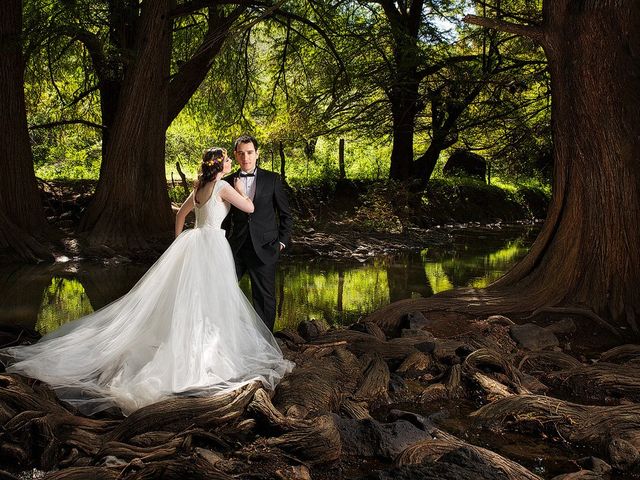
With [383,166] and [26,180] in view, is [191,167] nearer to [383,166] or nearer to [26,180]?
[383,166]

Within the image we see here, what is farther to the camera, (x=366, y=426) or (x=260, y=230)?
(x=260, y=230)

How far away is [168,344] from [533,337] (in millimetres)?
3642

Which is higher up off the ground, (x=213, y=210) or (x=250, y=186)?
(x=250, y=186)

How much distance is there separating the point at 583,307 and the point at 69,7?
386 inches

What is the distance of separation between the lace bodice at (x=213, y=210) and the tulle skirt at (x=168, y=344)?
7 cm

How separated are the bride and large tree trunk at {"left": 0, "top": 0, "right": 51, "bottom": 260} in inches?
305

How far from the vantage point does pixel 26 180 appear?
13.3 meters

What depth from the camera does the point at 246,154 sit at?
5.69 m

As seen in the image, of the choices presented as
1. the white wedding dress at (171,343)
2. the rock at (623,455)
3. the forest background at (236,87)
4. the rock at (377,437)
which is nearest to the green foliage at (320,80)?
the forest background at (236,87)

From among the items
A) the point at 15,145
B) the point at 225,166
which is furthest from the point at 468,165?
the point at 225,166

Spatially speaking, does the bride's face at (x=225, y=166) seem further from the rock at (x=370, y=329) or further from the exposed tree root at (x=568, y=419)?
the exposed tree root at (x=568, y=419)

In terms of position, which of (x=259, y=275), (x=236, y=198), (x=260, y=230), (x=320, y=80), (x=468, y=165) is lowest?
(x=259, y=275)

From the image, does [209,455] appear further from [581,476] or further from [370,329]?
[370,329]

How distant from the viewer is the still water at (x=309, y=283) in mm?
8297
